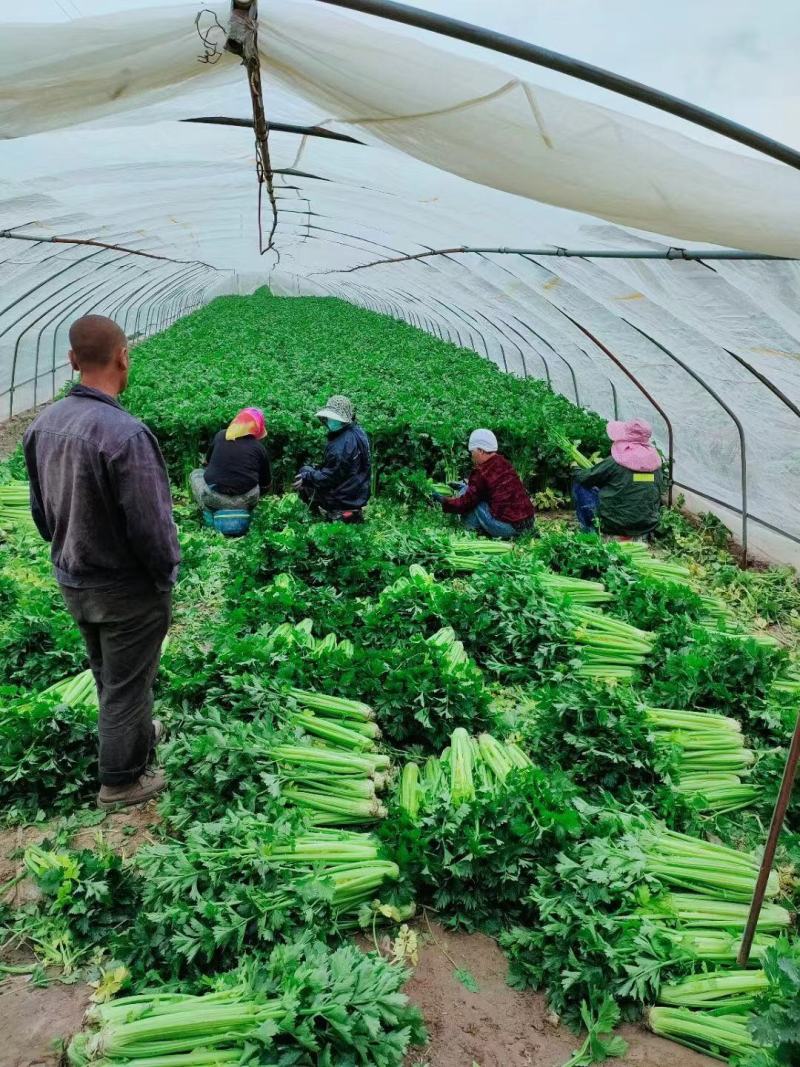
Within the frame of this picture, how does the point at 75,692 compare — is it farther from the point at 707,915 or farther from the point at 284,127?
the point at 284,127

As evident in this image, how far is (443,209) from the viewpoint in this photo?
25.8 feet

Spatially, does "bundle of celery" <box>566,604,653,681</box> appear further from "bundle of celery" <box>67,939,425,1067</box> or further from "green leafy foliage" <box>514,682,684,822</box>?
"bundle of celery" <box>67,939,425,1067</box>

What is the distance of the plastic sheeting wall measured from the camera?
2.43m

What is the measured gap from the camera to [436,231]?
9484 millimetres

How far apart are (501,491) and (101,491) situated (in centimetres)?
511

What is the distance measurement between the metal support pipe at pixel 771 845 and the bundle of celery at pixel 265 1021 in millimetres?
1464

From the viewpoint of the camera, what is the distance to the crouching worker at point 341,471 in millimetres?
7477

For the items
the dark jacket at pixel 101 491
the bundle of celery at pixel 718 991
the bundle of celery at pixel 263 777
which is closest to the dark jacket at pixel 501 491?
the bundle of celery at pixel 263 777

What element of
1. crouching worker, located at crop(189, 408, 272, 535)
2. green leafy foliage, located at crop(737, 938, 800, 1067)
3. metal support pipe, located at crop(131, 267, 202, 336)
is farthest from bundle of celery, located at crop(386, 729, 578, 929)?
metal support pipe, located at crop(131, 267, 202, 336)

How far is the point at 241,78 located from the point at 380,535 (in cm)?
510

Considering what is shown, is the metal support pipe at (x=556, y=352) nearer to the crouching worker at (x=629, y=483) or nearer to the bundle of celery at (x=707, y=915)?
the crouching worker at (x=629, y=483)

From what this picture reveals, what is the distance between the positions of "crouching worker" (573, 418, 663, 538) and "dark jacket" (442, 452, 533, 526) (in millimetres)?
983

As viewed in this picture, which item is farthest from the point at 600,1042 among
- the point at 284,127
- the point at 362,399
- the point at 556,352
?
the point at 556,352

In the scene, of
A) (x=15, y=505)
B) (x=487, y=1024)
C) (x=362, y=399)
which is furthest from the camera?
(x=362, y=399)
